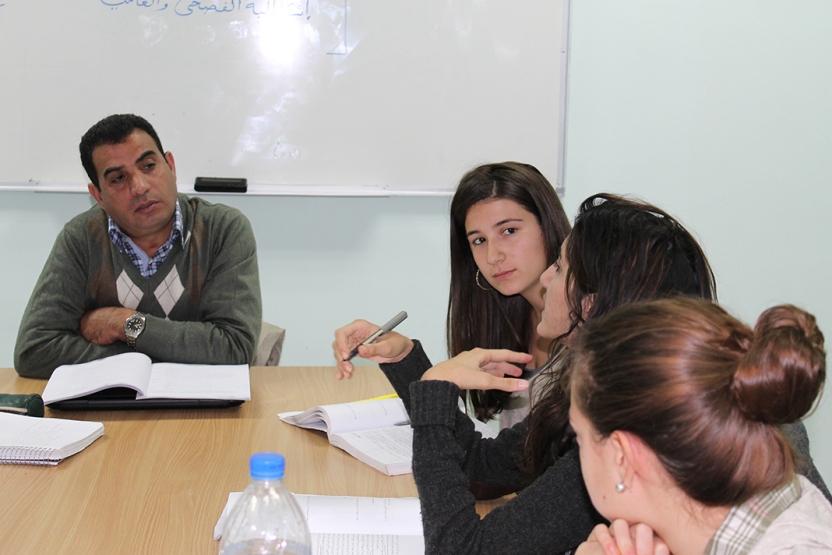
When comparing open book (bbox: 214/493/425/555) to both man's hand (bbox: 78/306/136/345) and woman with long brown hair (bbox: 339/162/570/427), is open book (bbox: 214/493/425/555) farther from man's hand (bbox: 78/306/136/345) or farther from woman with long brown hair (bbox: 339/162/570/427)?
man's hand (bbox: 78/306/136/345)

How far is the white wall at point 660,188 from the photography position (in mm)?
2734

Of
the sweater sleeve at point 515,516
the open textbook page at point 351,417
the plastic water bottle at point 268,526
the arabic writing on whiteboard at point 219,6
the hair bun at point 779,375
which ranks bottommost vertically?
the open textbook page at point 351,417

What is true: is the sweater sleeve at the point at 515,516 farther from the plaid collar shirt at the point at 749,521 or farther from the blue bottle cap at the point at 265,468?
the blue bottle cap at the point at 265,468

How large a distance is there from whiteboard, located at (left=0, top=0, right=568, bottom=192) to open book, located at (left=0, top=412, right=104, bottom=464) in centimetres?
133

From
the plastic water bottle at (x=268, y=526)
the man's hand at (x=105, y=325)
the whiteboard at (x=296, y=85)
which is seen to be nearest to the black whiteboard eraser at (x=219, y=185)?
the whiteboard at (x=296, y=85)

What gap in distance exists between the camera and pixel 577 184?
9.22 ft

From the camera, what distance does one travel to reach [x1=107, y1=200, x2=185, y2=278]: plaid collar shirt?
85.7 inches

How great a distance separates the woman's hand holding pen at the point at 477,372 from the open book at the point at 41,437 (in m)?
0.65

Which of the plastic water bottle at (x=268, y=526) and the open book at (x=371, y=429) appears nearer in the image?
the plastic water bottle at (x=268, y=526)

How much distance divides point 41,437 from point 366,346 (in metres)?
0.61

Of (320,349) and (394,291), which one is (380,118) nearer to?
(394,291)

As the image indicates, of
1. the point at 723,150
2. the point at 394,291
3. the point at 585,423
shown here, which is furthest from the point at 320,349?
the point at 585,423

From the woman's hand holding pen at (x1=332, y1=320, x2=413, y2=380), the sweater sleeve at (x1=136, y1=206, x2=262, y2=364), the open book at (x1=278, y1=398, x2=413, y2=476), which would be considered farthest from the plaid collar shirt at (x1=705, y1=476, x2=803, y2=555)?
the sweater sleeve at (x1=136, y1=206, x2=262, y2=364)

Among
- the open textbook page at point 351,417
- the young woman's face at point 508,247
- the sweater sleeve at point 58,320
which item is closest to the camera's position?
the open textbook page at point 351,417
